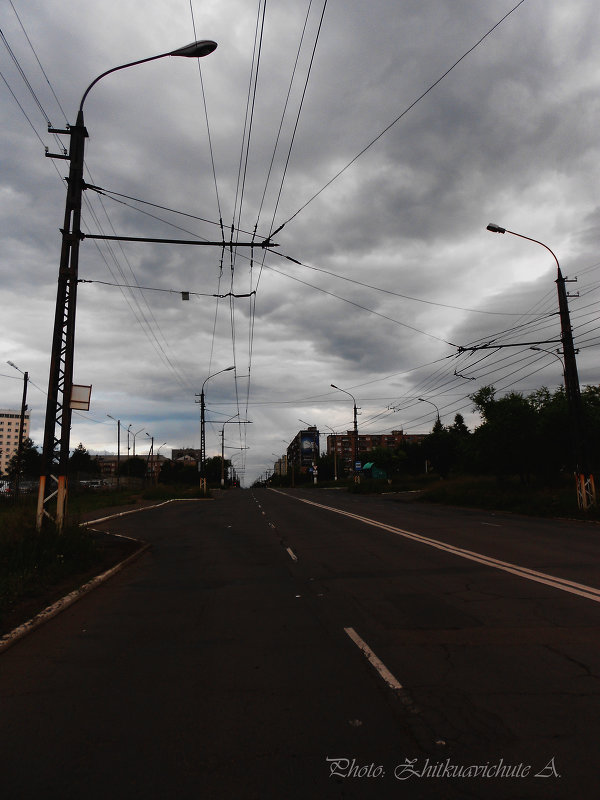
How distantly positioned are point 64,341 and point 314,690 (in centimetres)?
1059

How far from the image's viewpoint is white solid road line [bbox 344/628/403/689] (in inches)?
188

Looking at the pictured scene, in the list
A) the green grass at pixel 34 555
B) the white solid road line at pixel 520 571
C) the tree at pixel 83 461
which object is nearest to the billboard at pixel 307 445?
the tree at pixel 83 461

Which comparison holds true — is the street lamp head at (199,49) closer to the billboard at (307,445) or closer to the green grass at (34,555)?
the green grass at (34,555)

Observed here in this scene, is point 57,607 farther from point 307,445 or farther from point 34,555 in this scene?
point 307,445

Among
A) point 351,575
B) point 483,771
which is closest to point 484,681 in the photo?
point 483,771

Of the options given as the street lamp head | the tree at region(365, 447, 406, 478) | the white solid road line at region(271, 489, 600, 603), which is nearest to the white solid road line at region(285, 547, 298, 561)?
the white solid road line at region(271, 489, 600, 603)

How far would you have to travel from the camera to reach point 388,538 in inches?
614

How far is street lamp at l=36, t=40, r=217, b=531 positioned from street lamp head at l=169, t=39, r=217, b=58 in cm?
130

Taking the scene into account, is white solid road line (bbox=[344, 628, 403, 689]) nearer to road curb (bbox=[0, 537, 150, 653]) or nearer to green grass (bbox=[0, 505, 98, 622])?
road curb (bbox=[0, 537, 150, 653])

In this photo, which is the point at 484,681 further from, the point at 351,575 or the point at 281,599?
the point at 351,575

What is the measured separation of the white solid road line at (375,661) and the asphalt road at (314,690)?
3cm

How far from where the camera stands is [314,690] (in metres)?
4.66

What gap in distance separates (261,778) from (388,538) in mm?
12644

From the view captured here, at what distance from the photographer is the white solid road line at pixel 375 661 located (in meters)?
4.78
